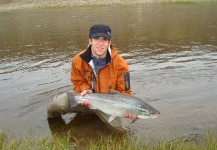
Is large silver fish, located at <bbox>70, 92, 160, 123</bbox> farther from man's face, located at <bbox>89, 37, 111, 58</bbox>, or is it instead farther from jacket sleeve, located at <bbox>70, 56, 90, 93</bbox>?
man's face, located at <bbox>89, 37, 111, 58</bbox>

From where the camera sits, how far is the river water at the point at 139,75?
6.17 metres

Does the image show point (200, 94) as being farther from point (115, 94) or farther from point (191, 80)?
point (115, 94)

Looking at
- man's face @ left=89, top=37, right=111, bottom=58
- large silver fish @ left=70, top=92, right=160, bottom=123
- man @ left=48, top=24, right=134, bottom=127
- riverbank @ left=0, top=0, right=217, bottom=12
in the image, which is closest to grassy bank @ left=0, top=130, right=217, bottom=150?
large silver fish @ left=70, top=92, right=160, bottom=123

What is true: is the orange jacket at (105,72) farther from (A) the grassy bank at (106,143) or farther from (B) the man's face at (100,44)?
(A) the grassy bank at (106,143)

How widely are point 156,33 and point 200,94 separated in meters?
10.2

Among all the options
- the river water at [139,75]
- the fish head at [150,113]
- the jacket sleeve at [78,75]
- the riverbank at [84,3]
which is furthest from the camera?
the riverbank at [84,3]

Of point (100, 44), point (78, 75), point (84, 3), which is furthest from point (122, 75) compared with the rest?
point (84, 3)

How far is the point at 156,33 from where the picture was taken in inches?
680

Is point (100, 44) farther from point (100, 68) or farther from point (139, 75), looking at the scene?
point (139, 75)

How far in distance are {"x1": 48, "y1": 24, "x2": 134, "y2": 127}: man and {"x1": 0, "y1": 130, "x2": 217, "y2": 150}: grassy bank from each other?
0.72 metres

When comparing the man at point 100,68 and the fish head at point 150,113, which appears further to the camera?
the man at point 100,68

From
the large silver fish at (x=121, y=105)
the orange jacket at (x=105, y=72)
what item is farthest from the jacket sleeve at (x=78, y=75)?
the large silver fish at (x=121, y=105)

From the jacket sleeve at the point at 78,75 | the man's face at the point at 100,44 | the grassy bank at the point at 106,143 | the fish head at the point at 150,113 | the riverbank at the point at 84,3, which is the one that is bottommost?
the grassy bank at the point at 106,143

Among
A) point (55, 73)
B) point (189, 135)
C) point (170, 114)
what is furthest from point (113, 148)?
point (55, 73)
